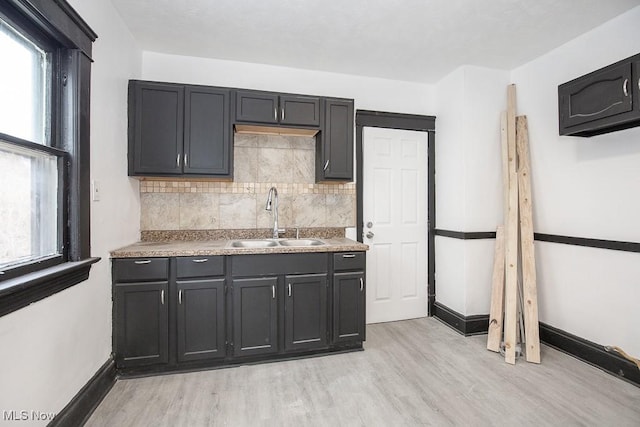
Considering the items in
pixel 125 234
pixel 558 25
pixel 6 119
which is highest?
pixel 558 25

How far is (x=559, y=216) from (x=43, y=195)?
3731mm

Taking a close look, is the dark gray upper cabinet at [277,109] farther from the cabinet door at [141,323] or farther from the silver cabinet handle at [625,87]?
the silver cabinet handle at [625,87]

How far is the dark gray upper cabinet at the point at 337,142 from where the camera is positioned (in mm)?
2795

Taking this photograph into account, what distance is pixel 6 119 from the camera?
51.4 inches

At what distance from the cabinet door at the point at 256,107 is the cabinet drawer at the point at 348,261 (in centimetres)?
132

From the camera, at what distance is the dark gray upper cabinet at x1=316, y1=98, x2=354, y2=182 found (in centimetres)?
279

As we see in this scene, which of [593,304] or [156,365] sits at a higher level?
[593,304]

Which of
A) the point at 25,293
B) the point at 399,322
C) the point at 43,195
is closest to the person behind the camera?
the point at 25,293

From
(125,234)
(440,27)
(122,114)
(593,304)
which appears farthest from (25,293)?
(593,304)

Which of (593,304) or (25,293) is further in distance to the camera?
(593,304)

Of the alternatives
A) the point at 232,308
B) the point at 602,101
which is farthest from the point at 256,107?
the point at 602,101

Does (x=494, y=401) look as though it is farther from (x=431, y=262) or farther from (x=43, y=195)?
(x=43, y=195)

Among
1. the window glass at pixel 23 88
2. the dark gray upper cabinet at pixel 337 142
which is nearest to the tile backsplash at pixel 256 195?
the dark gray upper cabinet at pixel 337 142

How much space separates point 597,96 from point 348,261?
6.94 ft
